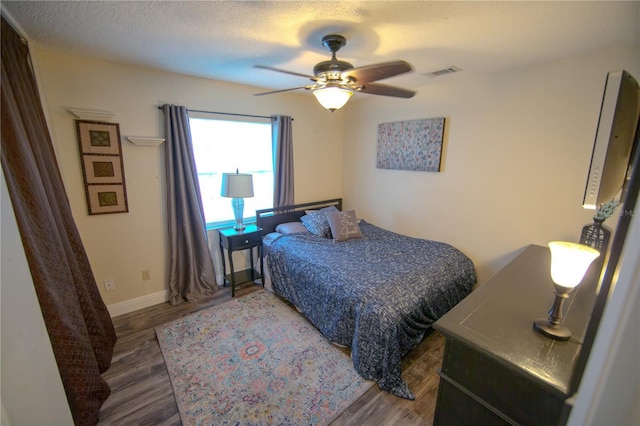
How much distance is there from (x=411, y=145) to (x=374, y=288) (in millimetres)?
1927

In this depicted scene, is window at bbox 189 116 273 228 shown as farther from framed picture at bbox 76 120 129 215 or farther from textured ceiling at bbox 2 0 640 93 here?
textured ceiling at bbox 2 0 640 93

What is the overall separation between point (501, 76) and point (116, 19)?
3.02m

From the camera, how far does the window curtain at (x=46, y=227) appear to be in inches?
49.2

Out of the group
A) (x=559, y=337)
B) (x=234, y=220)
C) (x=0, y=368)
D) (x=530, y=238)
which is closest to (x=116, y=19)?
(x=0, y=368)

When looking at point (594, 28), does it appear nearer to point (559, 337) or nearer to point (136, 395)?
point (559, 337)

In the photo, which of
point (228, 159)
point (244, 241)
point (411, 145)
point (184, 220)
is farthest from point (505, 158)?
point (184, 220)

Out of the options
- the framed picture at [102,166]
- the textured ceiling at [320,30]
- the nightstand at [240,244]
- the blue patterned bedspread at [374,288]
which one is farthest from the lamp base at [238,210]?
the textured ceiling at [320,30]

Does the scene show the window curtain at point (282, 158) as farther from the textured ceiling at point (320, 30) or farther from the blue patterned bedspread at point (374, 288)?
the textured ceiling at point (320, 30)

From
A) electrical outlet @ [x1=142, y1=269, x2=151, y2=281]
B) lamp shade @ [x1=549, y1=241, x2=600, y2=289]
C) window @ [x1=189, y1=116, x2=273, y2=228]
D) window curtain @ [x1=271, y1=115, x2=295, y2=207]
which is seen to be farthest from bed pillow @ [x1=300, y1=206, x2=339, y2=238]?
lamp shade @ [x1=549, y1=241, x2=600, y2=289]

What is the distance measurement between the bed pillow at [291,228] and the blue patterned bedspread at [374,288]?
0.40ft

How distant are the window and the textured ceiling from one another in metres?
0.81

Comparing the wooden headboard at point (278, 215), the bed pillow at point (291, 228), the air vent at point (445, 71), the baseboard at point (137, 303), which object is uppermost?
the air vent at point (445, 71)

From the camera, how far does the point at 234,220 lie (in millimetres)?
3207

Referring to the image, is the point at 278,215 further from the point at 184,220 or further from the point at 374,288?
the point at 374,288
